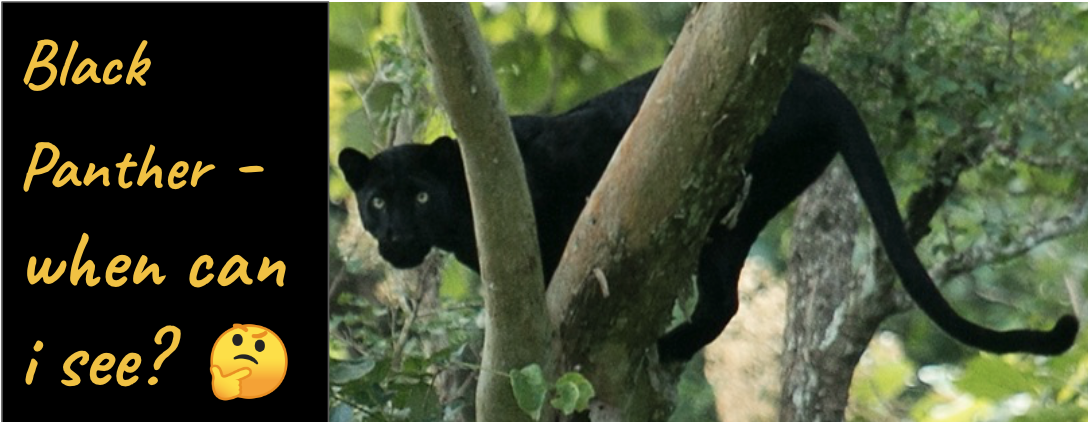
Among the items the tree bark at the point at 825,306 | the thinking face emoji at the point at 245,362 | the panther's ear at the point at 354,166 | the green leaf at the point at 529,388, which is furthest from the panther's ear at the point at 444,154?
the thinking face emoji at the point at 245,362

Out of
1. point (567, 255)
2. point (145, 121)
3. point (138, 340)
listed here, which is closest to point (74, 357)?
point (138, 340)

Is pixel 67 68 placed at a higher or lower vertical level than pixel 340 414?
higher

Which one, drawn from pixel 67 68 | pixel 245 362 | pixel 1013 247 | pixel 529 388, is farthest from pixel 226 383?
pixel 1013 247

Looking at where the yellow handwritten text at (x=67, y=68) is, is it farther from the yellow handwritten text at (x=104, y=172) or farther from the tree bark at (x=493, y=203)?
the tree bark at (x=493, y=203)

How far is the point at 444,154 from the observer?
4.37 m

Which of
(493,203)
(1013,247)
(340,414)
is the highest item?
(493,203)

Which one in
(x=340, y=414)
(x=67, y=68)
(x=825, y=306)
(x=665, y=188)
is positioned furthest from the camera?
(x=825, y=306)

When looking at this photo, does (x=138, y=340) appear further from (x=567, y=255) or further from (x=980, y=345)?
(x=980, y=345)

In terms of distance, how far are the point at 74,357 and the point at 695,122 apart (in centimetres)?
137

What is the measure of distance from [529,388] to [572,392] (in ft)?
0.28

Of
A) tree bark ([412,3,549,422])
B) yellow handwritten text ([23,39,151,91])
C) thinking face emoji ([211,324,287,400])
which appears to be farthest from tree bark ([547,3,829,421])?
yellow handwritten text ([23,39,151,91])

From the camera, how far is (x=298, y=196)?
250 centimetres

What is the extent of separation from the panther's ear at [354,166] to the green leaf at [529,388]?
4.96ft

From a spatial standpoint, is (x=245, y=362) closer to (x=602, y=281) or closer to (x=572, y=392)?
(x=572, y=392)
